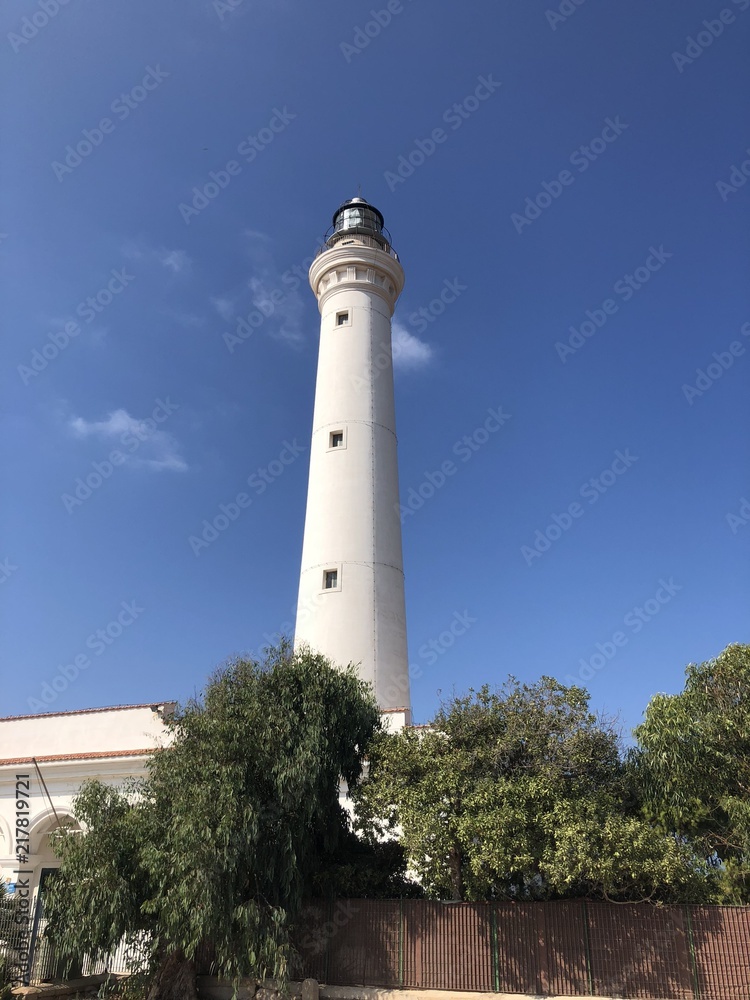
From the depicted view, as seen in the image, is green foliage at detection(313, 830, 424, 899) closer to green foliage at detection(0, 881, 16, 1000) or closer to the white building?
the white building

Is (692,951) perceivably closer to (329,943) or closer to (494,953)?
(494,953)

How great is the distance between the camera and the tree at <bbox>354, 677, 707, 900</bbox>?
13641 mm

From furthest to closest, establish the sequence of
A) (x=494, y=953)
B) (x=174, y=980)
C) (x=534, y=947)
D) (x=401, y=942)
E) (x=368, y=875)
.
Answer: (x=368, y=875)
(x=401, y=942)
(x=174, y=980)
(x=494, y=953)
(x=534, y=947)

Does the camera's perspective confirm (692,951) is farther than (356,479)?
No

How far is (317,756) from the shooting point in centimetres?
1566

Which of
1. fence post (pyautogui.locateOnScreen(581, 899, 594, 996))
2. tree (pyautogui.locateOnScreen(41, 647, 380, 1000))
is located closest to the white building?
tree (pyautogui.locateOnScreen(41, 647, 380, 1000))

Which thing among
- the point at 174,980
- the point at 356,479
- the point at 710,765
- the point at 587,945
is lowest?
the point at 174,980

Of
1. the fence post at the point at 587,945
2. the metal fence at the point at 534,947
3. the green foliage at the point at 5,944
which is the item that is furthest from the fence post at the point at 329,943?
the green foliage at the point at 5,944

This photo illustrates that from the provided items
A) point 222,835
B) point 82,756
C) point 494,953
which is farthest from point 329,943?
point 82,756

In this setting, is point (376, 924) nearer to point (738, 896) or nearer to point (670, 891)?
point (670, 891)

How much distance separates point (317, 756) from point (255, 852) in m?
2.17

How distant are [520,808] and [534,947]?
3.18 meters

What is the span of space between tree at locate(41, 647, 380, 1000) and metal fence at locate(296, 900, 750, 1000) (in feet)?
5.17

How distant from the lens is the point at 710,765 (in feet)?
47.6
